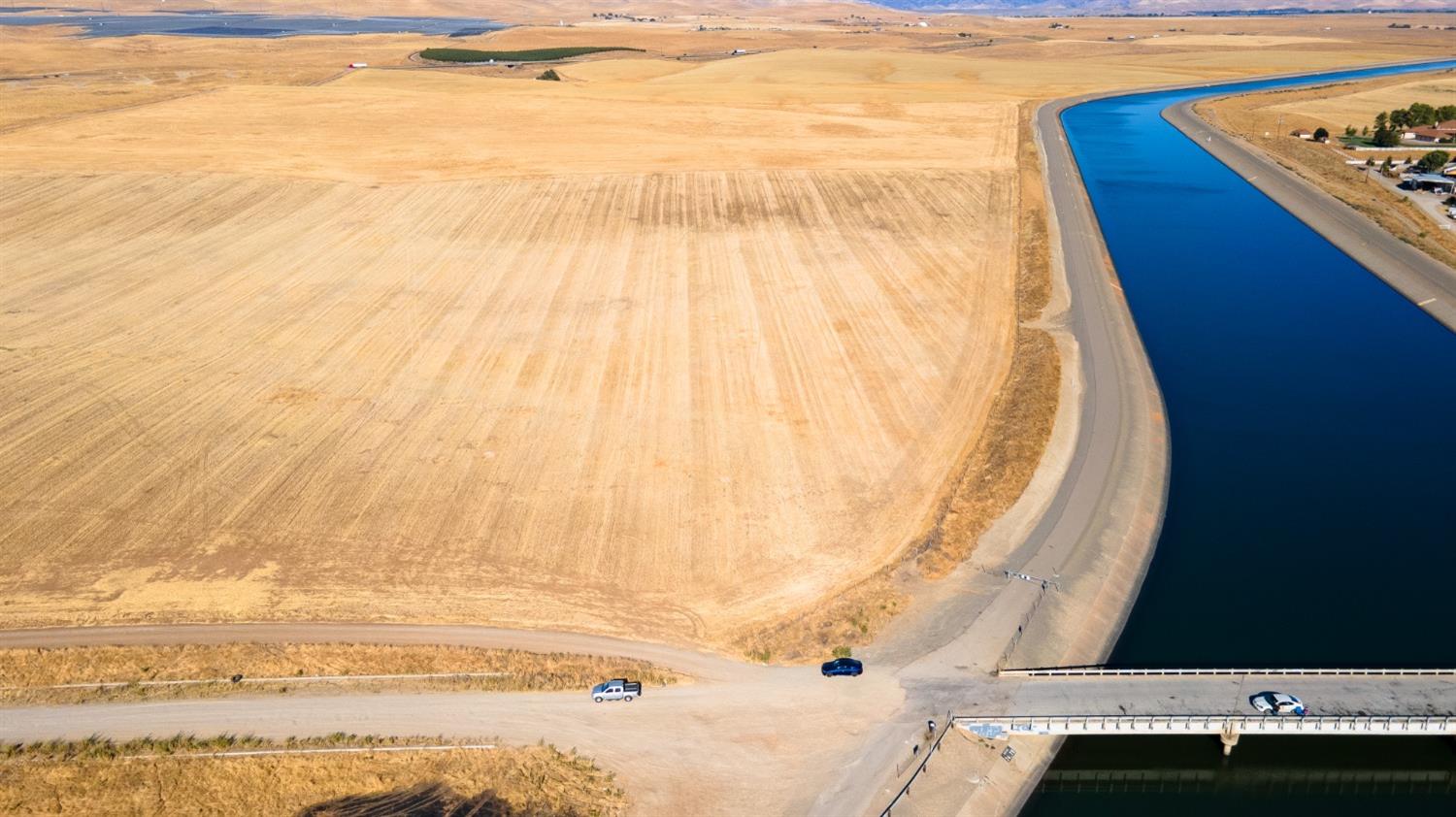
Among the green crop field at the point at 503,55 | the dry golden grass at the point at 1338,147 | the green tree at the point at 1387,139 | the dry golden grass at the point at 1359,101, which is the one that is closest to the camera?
A: the dry golden grass at the point at 1338,147

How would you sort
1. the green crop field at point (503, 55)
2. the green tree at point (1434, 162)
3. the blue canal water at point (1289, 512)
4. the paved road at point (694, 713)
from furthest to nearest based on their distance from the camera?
the green crop field at point (503, 55) → the green tree at point (1434, 162) → the blue canal water at point (1289, 512) → the paved road at point (694, 713)

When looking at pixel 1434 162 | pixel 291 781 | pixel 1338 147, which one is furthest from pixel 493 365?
pixel 1338 147

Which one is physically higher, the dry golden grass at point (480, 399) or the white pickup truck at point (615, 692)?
the dry golden grass at point (480, 399)

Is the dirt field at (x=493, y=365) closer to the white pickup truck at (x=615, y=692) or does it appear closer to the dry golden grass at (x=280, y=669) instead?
the dry golden grass at (x=280, y=669)

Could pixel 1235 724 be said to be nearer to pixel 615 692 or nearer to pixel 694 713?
pixel 694 713

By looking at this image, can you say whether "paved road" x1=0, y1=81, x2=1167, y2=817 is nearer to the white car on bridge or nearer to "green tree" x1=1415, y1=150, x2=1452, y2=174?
the white car on bridge

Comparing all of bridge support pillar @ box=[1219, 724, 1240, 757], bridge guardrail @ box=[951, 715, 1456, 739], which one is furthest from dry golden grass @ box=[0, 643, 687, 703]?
bridge support pillar @ box=[1219, 724, 1240, 757]


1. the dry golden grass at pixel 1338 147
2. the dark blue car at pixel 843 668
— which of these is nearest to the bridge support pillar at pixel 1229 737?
the dark blue car at pixel 843 668
